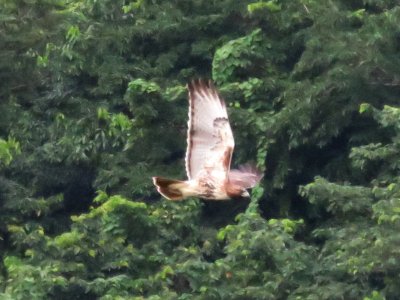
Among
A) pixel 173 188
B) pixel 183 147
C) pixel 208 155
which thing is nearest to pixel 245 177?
pixel 208 155

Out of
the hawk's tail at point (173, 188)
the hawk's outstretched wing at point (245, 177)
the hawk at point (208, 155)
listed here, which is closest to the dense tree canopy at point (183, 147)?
the hawk's outstretched wing at point (245, 177)

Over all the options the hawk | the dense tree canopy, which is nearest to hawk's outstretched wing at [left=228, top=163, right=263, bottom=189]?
the hawk

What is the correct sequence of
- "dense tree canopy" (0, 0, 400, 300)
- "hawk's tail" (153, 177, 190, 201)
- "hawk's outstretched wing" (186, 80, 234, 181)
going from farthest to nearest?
"dense tree canopy" (0, 0, 400, 300) < "hawk's outstretched wing" (186, 80, 234, 181) < "hawk's tail" (153, 177, 190, 201)

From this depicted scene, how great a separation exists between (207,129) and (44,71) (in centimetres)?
551

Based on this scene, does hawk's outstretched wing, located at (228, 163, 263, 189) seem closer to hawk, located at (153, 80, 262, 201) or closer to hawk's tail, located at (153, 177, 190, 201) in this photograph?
hawk, located at (153, 80, 262, 201)

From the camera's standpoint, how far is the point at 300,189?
44.1 ft

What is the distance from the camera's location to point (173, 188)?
1033 centimetres

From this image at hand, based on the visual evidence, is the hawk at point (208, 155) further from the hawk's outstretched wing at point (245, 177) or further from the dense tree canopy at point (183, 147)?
the dense tree canopy at point (183, 147)

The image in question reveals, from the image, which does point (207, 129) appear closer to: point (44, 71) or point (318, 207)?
point (318, 207)

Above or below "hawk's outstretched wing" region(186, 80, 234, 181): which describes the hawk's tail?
below

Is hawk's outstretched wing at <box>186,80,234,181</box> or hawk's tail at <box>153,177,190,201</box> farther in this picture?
hawk's outstretched wing at <box>186,80,234,181</box>

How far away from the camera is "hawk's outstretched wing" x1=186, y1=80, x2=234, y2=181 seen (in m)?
10.4

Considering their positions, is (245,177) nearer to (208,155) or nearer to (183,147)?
(208,155)

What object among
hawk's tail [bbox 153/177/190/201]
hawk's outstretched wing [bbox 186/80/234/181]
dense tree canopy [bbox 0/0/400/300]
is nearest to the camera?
hawk's tail [bbox 153/177/190/201]
